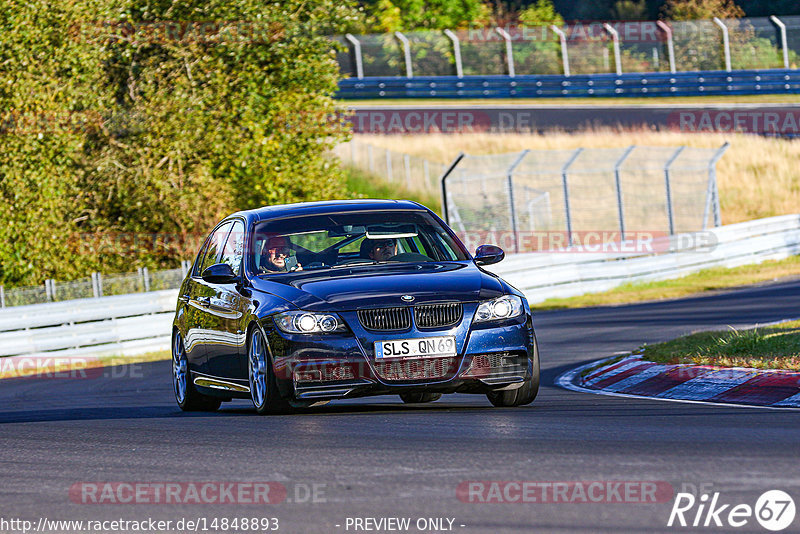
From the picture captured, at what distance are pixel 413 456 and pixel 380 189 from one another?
35735mm

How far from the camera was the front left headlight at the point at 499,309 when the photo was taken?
9.48 m

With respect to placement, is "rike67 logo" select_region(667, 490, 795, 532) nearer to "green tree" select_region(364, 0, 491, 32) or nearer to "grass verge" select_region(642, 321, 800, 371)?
"grass verge" select_region(642, 321, 800, 371)

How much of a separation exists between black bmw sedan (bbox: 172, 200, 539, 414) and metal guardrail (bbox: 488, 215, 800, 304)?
13.2 metres

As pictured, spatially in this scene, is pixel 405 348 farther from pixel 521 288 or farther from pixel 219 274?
pixel 521 288

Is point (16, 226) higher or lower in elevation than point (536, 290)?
higher

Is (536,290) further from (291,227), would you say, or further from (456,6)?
(456,6)

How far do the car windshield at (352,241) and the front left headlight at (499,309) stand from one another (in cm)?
109

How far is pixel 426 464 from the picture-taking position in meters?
7.04

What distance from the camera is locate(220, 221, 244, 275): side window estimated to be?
10.9 metres

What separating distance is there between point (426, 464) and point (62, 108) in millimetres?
22237

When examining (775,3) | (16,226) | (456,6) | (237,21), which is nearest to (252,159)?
(237,21)


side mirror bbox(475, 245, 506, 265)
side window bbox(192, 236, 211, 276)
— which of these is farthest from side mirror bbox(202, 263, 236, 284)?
side mirror bbox(475, 245, 506, 265)

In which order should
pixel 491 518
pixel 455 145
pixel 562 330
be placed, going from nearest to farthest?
1. pixel 491 518
2. pixel 562 330
3. pixel 455 145

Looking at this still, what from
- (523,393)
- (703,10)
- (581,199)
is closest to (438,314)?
(523,393)
